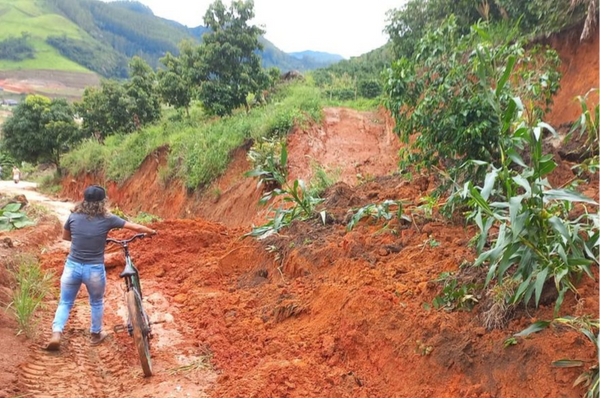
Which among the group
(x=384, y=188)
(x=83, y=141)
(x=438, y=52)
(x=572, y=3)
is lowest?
(x=83, y=141)

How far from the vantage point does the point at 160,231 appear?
794 centimetres

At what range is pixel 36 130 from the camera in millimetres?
23078

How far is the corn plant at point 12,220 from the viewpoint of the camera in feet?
28.9

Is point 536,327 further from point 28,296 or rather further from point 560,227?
point 28,296

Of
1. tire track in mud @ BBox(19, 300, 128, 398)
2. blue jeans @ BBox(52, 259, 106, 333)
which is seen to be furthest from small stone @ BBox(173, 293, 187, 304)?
blue jeans @ BBox(52, 259, 106, 333)

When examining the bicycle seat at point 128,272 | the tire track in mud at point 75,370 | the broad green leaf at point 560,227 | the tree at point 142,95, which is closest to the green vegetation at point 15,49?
the tree at point 142,95

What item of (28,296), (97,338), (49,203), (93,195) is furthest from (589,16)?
(49,203)

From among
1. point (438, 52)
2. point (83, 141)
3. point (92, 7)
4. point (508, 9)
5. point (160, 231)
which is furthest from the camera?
point (92, 7)

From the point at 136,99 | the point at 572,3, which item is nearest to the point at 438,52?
the point at 572,3

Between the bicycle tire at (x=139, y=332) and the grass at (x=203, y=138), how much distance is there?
Answer: 29.1 feet

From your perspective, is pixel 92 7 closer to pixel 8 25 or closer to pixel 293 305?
pixel 8 25

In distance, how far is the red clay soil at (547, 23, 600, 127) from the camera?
8.62 m

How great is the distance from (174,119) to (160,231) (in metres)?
12.9

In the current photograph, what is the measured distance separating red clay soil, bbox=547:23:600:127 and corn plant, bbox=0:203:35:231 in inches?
441
